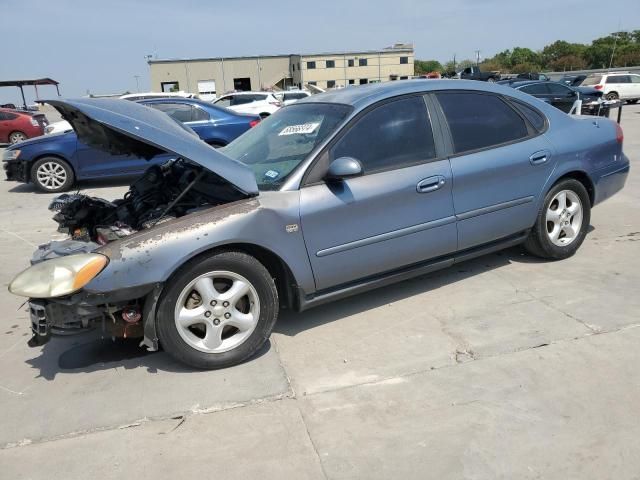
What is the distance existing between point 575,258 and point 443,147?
1.93 m

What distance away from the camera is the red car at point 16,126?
18.9 meters

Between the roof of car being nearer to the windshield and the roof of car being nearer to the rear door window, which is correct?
the windshield

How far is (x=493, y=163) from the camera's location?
4.23m

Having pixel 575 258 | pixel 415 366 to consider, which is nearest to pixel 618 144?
pixel 575 258

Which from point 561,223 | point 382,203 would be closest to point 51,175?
point 382,203

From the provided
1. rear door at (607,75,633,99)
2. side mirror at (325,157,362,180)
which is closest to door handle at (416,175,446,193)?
side mirror at (325,157,362,180)

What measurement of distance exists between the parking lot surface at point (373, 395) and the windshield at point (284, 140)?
3.76 ft

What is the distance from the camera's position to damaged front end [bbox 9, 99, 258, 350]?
9.94ft

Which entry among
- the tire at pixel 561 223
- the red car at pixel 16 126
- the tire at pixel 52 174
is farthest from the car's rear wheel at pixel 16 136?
the tire at pixel 561 223

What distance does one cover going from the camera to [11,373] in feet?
11.4

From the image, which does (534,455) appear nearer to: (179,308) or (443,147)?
(179,308)

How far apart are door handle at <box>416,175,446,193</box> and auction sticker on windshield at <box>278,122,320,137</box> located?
2.90ft

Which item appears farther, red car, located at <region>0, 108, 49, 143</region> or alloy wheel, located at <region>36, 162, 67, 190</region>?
red car, located at <region>0, 108, 49, 143</region>

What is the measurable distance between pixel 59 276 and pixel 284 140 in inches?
74.6
